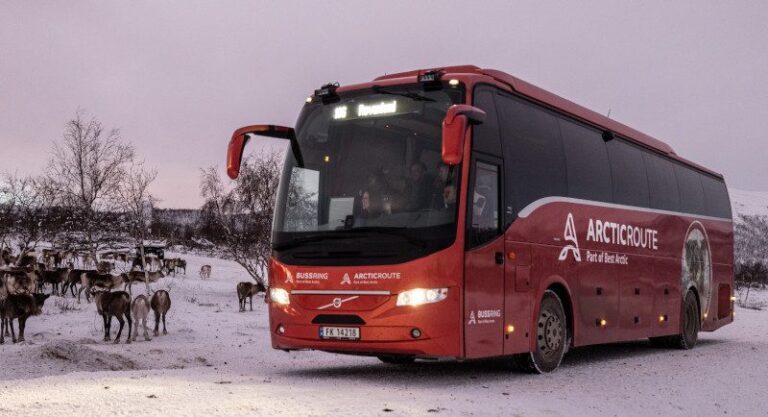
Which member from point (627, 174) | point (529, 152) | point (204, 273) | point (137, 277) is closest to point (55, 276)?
point (137, 277)

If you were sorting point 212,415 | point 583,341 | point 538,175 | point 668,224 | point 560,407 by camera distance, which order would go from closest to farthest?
point 212,415 < point 560,407 < point 538,175 < point 583,341 < point 668,224

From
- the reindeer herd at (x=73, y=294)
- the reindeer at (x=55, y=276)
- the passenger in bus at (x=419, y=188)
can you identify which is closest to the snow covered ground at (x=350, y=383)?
the reindeer herd at (x=73, y=294)

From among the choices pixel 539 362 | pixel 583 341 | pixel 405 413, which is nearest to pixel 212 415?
pixel 405 413

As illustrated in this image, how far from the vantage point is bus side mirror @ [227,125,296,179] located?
419 inches

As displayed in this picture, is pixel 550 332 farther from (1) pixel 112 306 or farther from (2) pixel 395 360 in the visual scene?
(1) pixel 112 306

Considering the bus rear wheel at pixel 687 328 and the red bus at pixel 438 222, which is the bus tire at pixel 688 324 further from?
the red bus at pixel 438 222

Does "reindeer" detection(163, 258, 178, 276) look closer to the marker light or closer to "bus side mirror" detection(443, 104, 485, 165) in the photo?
the marker light

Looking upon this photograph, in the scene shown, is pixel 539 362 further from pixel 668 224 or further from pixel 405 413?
pixel 668 224

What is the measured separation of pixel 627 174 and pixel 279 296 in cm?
733

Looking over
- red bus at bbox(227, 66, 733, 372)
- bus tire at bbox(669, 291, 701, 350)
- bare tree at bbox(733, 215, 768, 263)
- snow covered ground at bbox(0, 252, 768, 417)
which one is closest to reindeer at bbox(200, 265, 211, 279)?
snow covered ground at bbox(0, 252, 768, 417)

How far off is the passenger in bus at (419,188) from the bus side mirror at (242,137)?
2.05 metres

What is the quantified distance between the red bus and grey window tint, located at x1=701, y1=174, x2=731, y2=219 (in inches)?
279

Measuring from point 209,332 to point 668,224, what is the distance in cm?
1190

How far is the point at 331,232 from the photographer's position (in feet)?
33.7
